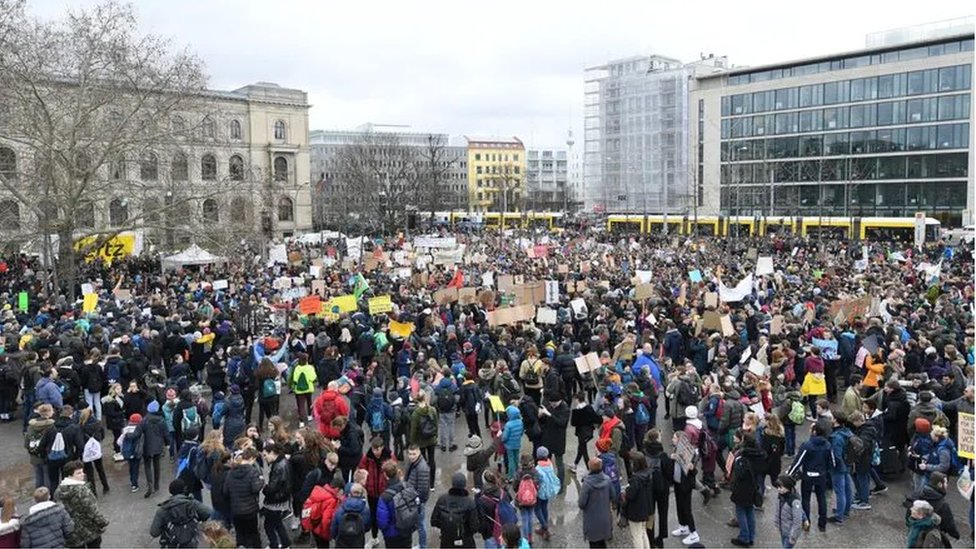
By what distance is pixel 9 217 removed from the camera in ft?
87.9

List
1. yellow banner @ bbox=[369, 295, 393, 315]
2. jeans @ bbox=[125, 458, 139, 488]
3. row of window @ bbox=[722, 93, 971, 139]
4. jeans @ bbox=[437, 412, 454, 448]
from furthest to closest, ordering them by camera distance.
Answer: row of window @ bbox=[722, 93, 971, 139]
yellow banner @ bbox=[369, 295, 393, 315]
jeans @ bbox=[437, 412, 454, 448]
jeans @ bbox=[125, 458, 139, 488]

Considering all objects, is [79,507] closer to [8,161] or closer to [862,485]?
[862,485]

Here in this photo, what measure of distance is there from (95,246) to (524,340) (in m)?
20.9

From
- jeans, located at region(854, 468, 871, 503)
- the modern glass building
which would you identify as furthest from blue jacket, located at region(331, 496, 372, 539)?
the modern glass building

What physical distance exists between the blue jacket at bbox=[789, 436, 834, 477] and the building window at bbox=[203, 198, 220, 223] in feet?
80.5

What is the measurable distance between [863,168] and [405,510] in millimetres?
80119

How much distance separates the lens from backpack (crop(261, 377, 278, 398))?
12.7m

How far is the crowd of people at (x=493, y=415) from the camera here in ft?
26.7

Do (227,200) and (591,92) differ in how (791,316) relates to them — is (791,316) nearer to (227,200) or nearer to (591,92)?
(227,200)

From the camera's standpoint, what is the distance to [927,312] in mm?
18016

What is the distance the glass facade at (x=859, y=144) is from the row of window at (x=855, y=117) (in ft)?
0.31

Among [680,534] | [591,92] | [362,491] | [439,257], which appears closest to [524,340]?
[680,534]

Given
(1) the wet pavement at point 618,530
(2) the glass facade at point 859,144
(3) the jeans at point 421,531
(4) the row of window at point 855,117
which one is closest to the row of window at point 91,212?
(1) the wet pavement at point 618,530

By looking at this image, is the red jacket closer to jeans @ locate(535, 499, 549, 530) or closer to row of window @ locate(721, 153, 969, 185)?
jeans @ locate(535, 499, 549, 530)
